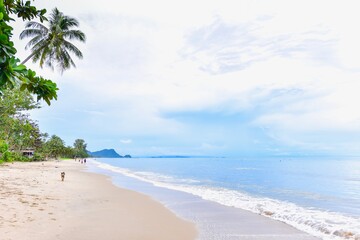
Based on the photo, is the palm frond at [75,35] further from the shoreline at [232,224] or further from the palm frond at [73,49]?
the shoreline at [232,224]

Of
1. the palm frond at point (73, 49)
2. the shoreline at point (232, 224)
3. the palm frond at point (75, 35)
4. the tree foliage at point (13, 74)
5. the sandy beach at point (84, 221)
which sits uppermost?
the palm frond at point (75, 35)

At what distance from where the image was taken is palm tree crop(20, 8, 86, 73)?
1000 inches

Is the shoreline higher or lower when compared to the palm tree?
lower

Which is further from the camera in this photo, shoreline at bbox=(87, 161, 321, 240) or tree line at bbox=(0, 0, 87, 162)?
shoreline at bbox=(87, 161, 321, 240)

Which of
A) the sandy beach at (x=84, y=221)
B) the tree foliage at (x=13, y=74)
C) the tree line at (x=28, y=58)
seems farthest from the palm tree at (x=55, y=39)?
the tree foliage at (x=13, y=74)

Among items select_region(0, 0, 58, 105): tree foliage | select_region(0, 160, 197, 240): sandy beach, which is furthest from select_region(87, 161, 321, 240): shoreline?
select_region(0, 0, 58, 105): tree foliage

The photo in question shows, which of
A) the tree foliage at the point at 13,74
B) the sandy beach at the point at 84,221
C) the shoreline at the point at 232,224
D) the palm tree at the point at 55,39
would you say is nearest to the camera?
the tree foliage at the point at 13,74

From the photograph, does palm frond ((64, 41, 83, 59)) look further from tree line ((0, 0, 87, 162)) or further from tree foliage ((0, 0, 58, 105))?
tree foliage ((0, 0, 58, 105))

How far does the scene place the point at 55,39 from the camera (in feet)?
84.3

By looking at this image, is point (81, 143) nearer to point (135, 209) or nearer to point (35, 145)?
point (35, 145)

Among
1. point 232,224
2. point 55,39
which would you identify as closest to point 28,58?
point 55,39

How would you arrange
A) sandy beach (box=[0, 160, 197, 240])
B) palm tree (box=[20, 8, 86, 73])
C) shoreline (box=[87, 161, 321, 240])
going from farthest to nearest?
palm tree (box=[20, 8, 86, 73]) → shoreline (box=[87, 161, 321, 240]) → sandy beach (box=[0, 160, 197, 240])

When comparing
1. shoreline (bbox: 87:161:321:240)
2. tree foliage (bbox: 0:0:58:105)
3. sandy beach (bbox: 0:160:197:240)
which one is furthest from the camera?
shoreline (bbox: 87:161:321:240)

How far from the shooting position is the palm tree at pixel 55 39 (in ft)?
83.3
